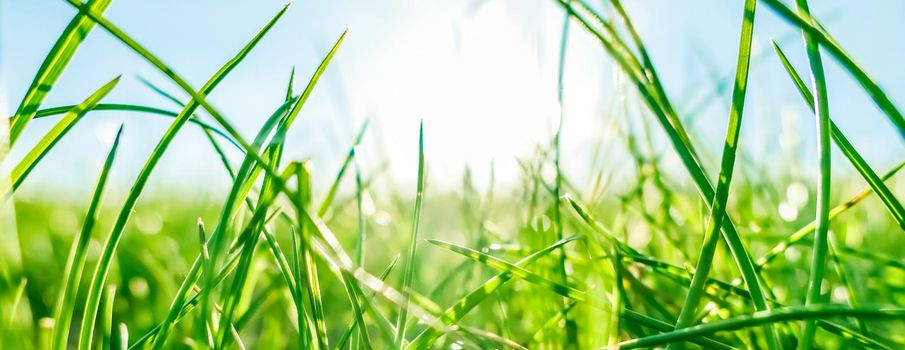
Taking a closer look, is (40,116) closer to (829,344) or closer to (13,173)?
(13,173)

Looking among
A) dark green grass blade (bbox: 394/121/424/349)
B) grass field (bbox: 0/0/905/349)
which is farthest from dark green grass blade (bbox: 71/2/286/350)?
dark green grass blade (bbox: 394/121/424/349)

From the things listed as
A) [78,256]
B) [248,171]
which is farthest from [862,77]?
[78,256]

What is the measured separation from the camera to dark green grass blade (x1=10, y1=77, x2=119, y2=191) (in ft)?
1.24

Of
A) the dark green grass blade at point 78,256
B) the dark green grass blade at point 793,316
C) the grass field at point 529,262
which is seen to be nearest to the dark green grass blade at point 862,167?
the grass field at point 529,262

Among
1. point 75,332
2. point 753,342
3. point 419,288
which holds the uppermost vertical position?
point 753,342

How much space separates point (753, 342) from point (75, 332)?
761mm

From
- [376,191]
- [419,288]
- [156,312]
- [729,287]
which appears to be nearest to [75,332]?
[156,312]

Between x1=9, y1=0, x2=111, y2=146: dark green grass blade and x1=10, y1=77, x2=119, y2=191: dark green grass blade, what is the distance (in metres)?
0.01

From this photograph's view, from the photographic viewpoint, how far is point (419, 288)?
821 mm

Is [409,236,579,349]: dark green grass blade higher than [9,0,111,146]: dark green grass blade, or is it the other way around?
[9,0,111,146]: dark green grass blade

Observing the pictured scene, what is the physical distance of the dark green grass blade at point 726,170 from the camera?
31cm

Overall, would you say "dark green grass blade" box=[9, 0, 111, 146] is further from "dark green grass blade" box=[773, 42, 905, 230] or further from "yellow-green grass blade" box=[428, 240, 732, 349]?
"dark green grass blade" box=[773, 42, 905, 230]

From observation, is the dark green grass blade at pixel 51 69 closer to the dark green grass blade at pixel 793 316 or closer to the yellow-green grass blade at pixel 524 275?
the yellow-green grass blade at pixel 524 275

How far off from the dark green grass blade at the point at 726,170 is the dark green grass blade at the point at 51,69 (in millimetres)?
327
